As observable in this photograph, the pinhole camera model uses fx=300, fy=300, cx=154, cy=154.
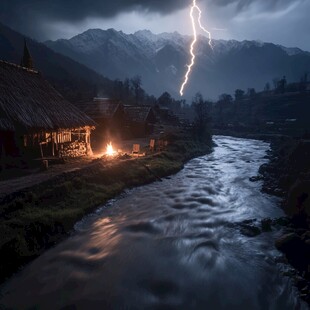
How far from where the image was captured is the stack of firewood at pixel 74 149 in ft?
73.0

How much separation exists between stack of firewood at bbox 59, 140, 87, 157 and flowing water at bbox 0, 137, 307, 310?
6446 mm

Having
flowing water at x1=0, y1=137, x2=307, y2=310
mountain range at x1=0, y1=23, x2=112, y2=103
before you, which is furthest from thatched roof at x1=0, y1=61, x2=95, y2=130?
mountain range at x1=0, y1=23, x2=112, y2=103

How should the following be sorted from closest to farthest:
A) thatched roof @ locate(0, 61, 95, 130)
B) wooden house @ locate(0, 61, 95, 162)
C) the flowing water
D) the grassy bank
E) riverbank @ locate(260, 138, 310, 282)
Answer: the flowing water < the grassy bank < riverbank @ locate(260, 138, 310, 282) < thatched roof @ locate(0, 61, 95, 130) < wooden house @ locate(0, 61, 95, 162)

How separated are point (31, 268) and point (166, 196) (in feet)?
34.8

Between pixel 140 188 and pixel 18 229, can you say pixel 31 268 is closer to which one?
pixel 18 229

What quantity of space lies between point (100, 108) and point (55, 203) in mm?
22852

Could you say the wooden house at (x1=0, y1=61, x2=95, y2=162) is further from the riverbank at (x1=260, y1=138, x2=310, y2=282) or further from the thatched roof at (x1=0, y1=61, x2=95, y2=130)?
the riverbank at (x1=260, y1=138, x2=310, y2=282)

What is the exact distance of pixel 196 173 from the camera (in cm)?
2717

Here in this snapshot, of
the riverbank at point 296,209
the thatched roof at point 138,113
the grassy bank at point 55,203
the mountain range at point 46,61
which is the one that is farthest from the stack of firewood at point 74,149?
the mountain range at point 46,61

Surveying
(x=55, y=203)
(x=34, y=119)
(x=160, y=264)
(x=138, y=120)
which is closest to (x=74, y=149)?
(x=34, y=119)

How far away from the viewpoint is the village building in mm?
35250

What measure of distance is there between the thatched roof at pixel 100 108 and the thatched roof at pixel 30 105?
1128 cm

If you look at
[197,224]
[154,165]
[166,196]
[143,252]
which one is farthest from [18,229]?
[154,165]

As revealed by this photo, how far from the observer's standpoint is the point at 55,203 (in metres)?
14.9
